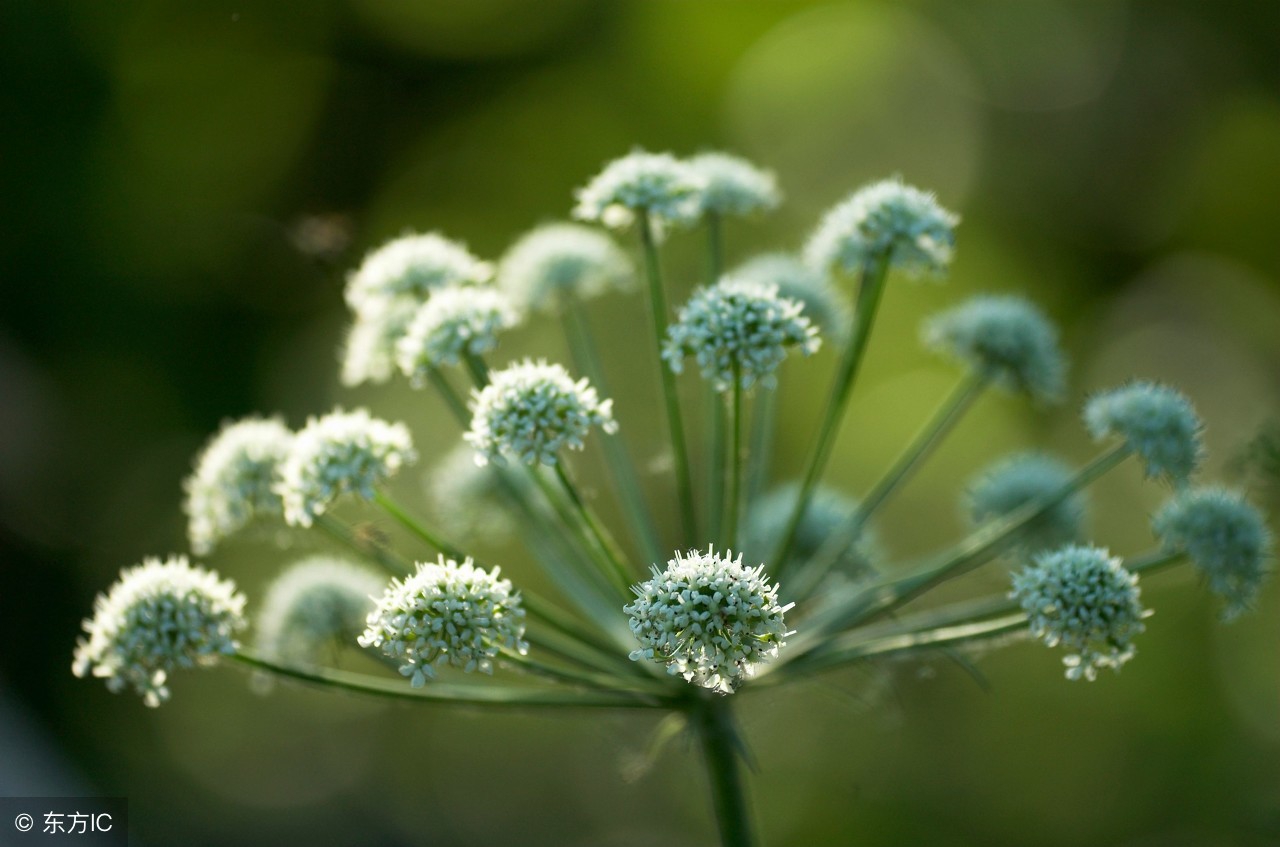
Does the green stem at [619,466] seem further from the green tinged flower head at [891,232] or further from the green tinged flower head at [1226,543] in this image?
the green tinged flower head at [1226,543]

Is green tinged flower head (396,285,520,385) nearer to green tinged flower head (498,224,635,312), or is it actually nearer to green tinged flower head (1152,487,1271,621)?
green tinged flower head (498,224,635,312)

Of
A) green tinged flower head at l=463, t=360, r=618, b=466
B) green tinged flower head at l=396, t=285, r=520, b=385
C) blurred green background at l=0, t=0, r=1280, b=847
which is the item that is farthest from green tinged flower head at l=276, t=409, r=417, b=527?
blurred green background at l=0, t=0, r=1280, b=847

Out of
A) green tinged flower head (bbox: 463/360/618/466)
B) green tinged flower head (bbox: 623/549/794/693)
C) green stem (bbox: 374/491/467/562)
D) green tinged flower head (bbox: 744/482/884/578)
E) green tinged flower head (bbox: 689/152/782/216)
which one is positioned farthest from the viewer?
green tinged flower head (bbox: 689/152/782/216)

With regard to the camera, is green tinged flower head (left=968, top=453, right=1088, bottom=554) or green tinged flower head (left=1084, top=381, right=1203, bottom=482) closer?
green tinged flower head (left=1084, top=381, right=1203, bottom=482)

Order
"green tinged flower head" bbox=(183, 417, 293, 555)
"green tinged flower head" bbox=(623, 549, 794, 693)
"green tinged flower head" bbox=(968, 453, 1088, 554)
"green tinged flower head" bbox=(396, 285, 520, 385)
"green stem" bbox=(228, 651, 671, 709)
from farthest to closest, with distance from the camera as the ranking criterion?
"green tinged flower head" bbox=(968, 453, 1088, 554), "green tinged flower head" bbox=(183, 417, 293, 555), "green tinged flower head" bbox=(396, 285, 520, 385), "green stem" bbox=(228, 651, 671, 709), "green tinged flower head" bbox=(623, 549, 794, 693)

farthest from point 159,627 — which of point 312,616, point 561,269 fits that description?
point 561,269

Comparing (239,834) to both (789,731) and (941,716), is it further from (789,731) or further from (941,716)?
(941,716)

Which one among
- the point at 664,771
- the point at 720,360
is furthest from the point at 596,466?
the point at 720,360
